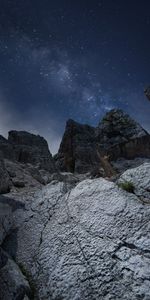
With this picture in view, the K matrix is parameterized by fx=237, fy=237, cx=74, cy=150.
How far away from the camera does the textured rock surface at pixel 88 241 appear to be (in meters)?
5.31

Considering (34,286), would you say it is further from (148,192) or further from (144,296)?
(148,192)

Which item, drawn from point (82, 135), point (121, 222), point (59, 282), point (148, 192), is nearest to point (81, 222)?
point (121, 222)

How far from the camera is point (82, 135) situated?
69.1 meters

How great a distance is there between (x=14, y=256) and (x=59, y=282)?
2025 mm

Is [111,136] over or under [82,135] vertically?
under

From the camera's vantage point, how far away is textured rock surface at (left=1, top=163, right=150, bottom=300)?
5.31 metres

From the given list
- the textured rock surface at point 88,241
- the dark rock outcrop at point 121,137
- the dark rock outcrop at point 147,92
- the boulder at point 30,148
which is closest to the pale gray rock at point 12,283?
the textured rock surface at point 88,241

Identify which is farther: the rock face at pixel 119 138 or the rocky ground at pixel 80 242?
the rock face at pixel 119 138

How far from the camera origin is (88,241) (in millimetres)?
6305

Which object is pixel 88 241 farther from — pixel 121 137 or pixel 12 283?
pixel 121 137

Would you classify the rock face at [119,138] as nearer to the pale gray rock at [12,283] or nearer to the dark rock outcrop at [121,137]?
the dark rock outcrop at [121,137]

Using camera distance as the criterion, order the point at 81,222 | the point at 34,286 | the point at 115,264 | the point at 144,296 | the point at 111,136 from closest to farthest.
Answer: the point at 144,296 → the point at 115,264 → the point at 34,286 → the point at 81,222 → the point at 111,136

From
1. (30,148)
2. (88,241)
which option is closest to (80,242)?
(88,241)

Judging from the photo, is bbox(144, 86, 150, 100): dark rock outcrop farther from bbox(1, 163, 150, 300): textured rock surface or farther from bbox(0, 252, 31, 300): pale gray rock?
bbox(0, 252, 31, 300): pale gray rock
